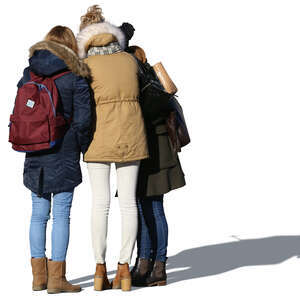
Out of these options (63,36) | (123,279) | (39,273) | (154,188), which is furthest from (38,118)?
(123,279)

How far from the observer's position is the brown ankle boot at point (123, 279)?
988 cm

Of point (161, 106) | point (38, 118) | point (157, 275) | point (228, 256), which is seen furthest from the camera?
point (228, 256)

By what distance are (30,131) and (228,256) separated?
321 cm

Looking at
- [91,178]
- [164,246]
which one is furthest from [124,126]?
[164,246]

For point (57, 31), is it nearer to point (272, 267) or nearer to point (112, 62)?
point (112, 62)

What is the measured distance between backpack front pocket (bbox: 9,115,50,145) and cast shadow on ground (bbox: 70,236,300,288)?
166 centimetres

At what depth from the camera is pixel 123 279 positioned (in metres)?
9.89

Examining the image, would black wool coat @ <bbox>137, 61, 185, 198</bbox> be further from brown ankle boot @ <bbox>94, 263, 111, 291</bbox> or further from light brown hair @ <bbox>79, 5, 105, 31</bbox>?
brown ankle boot @ <bbox>94, 263, 111, 291</bbox>

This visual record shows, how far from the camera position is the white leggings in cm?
979

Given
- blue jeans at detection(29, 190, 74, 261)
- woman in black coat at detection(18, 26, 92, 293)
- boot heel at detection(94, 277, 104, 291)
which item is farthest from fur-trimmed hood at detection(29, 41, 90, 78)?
boot heel at detection(94, 277, 104, 291)

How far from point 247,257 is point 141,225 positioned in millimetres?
1789

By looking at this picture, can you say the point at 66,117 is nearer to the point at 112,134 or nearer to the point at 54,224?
the point at 112,134

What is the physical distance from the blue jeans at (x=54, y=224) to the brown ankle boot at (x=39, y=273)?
0.18ft

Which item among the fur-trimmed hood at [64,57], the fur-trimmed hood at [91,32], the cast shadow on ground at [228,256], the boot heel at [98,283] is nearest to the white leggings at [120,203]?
the boot heel at [98,283]
